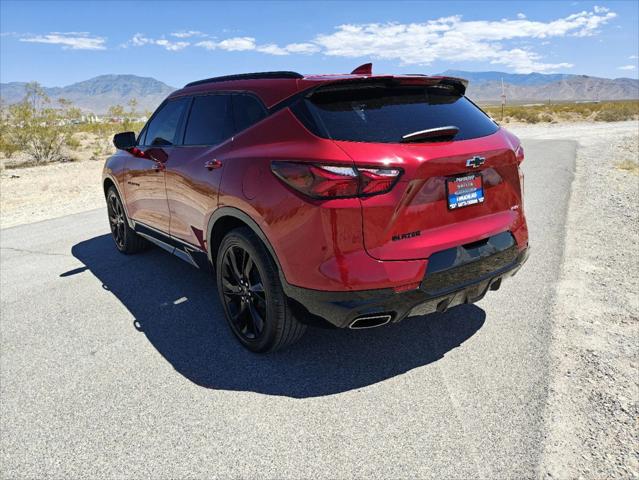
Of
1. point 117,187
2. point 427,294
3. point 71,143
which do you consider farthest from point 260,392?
point 71,143

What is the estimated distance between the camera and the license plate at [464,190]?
253 cm

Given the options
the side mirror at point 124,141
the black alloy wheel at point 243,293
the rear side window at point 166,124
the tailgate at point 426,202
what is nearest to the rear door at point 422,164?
the tailgate at point 426,202

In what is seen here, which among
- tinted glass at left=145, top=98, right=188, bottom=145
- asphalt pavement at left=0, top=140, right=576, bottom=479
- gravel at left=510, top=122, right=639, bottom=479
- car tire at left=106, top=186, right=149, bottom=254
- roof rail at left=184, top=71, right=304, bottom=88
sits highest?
roof rail at left=184, top=71, right=304, bottom=88

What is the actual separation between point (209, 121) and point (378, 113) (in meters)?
1.52

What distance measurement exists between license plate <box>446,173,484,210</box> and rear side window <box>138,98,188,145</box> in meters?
2.49

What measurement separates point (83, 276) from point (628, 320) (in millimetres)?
5047

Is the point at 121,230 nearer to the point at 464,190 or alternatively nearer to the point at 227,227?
the point at 227,227

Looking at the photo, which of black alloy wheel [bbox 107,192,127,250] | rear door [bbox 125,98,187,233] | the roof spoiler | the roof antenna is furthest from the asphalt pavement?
the roof antenna

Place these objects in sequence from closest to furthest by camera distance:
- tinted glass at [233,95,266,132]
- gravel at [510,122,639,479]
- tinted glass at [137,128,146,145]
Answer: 1. gravel at [510,122,639,479]
2. tinted glass at [233,95,266,132]
3. tinted glass at [137,128,146,145]

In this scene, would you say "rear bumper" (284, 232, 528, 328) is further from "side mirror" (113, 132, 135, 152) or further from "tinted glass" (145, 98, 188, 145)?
"side mirror" (113, 132, 135, 152)

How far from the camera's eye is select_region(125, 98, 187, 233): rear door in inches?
Result: 158

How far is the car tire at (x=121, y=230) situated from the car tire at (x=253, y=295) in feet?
8.27

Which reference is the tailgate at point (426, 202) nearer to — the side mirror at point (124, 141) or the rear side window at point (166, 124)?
the rear side window at point (166, 124)

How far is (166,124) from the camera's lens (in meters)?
4.19
